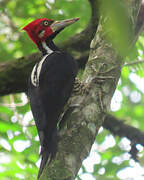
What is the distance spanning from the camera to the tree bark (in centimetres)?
175

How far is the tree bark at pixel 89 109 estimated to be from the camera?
175cm

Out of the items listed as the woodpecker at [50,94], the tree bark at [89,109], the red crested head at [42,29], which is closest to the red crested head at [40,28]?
the red crested head at [42,29]

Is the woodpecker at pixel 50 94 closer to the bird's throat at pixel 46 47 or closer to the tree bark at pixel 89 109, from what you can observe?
the tree bark at pixel 89 109

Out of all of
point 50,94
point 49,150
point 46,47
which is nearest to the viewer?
point 49,150

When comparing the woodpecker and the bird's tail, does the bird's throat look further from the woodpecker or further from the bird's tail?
the bird's tail

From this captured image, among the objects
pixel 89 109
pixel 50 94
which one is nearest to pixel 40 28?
pixel 50 94

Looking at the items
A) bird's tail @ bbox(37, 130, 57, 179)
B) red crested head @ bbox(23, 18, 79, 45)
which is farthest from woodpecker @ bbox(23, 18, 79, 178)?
red crested head @ bbox(23, 18, 79, 45)

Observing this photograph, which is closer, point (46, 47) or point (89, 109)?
point (89, 109)

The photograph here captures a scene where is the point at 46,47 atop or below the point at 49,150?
below

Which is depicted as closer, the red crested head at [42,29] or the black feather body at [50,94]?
the black feather body at [50,94]

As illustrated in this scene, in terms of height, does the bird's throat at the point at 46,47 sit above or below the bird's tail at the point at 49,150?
below

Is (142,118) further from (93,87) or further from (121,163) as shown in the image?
(93,87)

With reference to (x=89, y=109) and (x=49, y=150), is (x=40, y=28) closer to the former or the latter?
(x=89, y=109)

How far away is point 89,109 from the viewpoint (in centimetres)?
204
